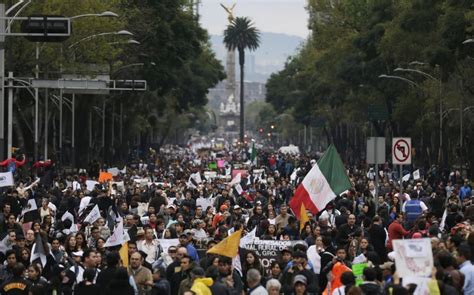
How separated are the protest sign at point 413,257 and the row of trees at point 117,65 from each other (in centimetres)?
3538

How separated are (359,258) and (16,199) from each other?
11.6m

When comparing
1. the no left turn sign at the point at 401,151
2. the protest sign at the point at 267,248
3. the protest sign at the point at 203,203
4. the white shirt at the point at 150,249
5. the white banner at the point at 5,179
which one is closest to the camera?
the white shirt at the point at 150,249

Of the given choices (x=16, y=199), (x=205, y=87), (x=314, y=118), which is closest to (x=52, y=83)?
(x=16, y=199)

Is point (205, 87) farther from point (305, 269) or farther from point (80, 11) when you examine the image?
point (305, 269)

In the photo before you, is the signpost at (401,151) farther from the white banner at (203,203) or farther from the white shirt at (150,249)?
the white shirt at (150,249)

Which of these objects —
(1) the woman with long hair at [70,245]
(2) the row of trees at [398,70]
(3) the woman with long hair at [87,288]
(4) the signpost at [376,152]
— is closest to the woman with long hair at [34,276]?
(3) the woman with long hair at [87,288]

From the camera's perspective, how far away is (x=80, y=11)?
58125 millimetres

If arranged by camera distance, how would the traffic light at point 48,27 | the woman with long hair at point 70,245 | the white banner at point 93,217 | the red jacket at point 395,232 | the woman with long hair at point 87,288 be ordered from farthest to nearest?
the traffic light at point 48,27 → the white banner at point 93,217 → the red jacket at point 395,232 → the woman with long hair at point 70,245 → the woman with long hair at point 87,288

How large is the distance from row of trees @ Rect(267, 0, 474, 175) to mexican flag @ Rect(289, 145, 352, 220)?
2642cm

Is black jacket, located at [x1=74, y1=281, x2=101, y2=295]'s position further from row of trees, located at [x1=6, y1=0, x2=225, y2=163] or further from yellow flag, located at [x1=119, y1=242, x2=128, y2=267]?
row of trees, located at [x1=6, y1=0, x2=225, y2=163]

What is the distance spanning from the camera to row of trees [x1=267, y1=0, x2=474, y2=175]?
63.2 metres

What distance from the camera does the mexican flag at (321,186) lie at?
26438 mm

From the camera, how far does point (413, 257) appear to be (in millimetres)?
14109

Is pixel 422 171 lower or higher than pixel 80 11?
lower
